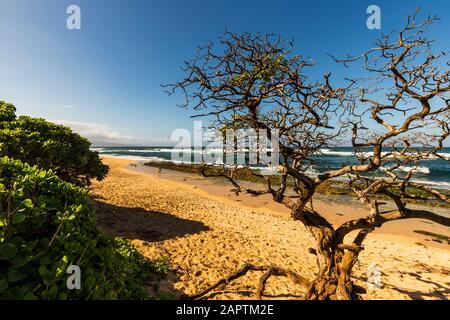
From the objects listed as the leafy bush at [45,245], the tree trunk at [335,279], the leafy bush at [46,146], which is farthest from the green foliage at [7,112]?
the tree trunk at [335,279]

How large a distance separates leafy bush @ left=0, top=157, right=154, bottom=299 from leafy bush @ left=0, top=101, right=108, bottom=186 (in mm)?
5722

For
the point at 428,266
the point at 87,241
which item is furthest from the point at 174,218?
the point at 428,266

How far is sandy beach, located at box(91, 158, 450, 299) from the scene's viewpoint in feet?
21.1

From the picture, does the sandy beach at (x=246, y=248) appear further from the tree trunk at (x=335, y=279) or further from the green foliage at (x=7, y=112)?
the green foliage at (x=7, y=112)

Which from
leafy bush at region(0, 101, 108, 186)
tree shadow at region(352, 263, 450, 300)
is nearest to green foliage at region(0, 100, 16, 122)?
leafy bush at region(0, 101, 108, 186)

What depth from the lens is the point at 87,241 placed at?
6.95 ft

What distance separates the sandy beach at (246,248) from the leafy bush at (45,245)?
4.13 metres

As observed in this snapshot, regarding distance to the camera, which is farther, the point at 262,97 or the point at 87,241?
the point at 262,97

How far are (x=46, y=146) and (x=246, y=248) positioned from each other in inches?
300

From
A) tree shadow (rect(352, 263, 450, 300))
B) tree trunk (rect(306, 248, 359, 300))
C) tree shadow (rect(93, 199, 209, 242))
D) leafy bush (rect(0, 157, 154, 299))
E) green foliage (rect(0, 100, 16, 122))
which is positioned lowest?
tree shadow (rect(352, 263, 450, 300))

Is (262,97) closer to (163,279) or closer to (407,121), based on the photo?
(407,121)

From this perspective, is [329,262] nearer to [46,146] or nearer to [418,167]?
[418,167]

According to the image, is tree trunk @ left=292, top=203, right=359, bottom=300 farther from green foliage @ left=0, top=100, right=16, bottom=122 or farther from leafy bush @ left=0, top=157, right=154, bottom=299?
green foliage @ left=0, top=100, right=16, bottom=122
